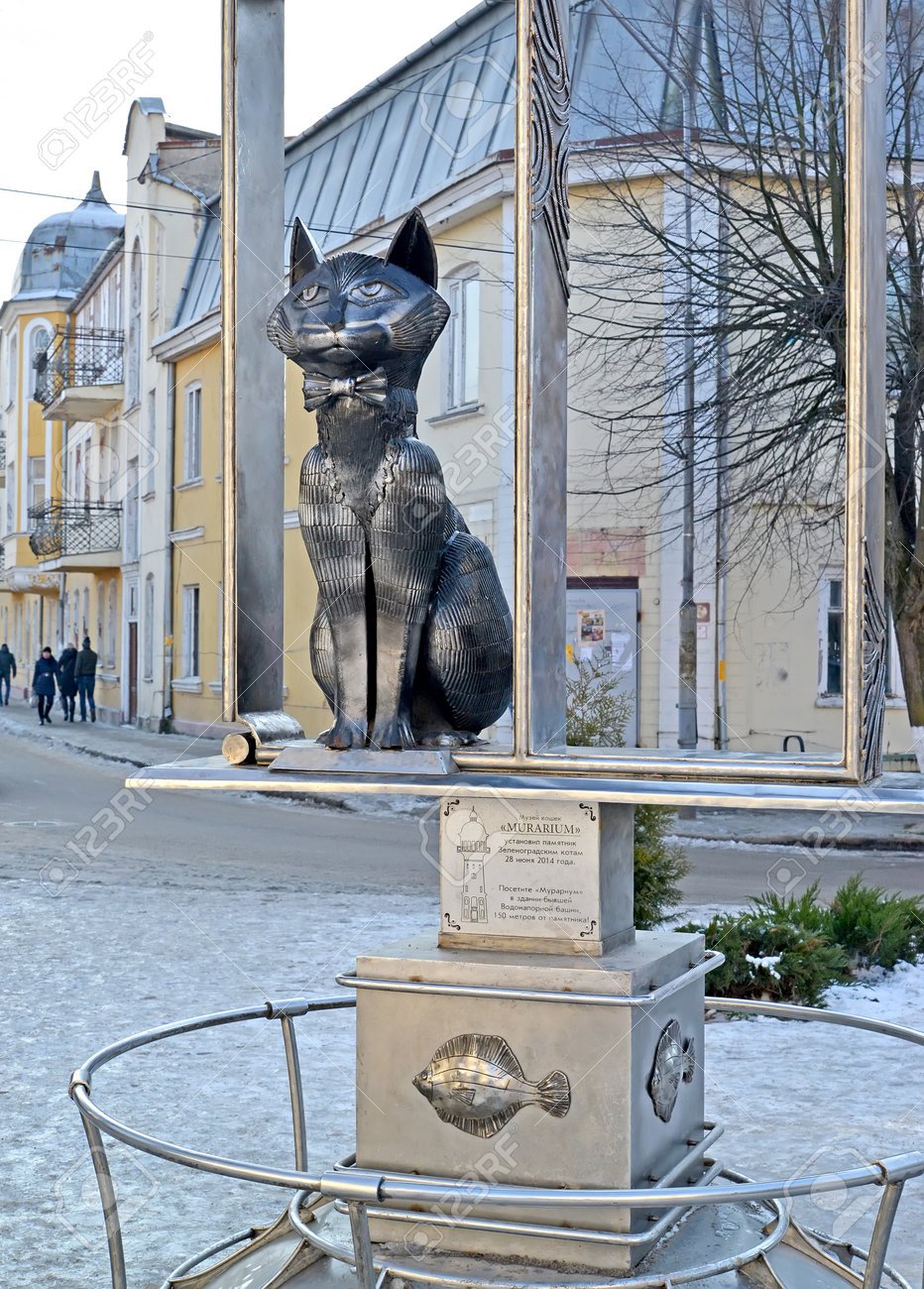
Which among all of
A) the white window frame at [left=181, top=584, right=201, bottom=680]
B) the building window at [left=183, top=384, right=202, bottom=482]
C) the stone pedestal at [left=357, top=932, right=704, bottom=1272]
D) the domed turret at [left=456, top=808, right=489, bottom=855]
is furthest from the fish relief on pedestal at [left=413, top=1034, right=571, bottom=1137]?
the building window at [left=183, top=384, right=202, bottom=482]

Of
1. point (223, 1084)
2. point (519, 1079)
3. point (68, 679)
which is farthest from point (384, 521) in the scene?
point (68, 679)

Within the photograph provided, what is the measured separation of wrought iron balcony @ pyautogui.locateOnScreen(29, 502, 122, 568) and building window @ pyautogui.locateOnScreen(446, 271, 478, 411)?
22786 millimetres

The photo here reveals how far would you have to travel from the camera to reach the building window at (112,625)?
26422mm

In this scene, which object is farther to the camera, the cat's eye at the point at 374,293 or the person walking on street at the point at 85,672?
the person walking on street at the point at 85,672

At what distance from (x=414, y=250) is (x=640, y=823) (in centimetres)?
401

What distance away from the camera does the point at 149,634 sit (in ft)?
75.3

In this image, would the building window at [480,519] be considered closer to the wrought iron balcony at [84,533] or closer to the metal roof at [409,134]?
the metal roof at [409,134]

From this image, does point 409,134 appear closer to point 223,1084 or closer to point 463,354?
point 463,354

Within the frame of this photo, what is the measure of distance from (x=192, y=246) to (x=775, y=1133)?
1812 centimetres

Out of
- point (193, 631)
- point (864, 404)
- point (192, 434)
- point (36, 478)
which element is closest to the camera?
point (864, 404)

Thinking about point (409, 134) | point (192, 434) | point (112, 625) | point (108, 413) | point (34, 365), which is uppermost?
point (34, 365)

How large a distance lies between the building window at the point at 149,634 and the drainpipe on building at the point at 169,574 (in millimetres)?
904

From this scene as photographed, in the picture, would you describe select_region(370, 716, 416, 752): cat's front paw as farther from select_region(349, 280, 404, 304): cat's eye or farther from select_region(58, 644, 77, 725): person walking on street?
select_region(58, 644, 77, 725): person walking on street

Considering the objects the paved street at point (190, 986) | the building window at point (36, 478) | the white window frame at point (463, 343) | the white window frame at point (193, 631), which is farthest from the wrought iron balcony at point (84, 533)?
the white window frame at point (463, 343)
